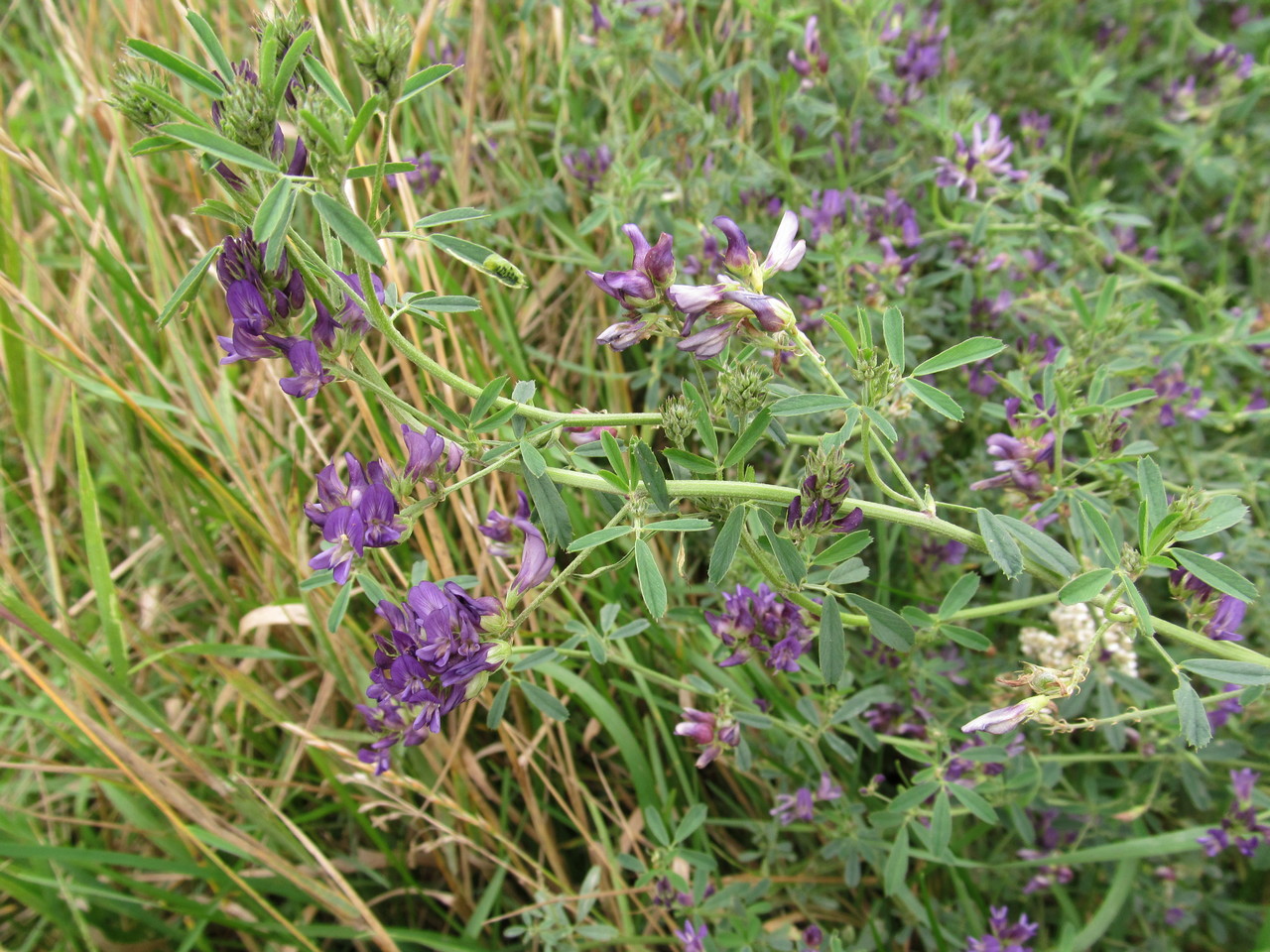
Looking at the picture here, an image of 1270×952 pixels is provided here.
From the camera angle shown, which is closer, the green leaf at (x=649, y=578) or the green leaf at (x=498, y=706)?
the green leaf at (x=649, y=578)

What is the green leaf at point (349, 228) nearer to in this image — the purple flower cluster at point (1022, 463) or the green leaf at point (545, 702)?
the green leaf at point (545, 702)

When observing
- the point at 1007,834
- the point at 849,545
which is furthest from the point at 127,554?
the point at 1007,834

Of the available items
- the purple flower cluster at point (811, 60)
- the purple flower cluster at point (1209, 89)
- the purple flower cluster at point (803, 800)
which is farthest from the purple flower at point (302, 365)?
the purple flower cluster at point (1209, 89)

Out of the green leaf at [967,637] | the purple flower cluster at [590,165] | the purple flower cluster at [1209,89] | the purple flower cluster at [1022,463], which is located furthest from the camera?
the purple flower cluster at [1209,89]

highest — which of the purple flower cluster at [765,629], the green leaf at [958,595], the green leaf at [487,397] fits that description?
the green leaf at [487,397]

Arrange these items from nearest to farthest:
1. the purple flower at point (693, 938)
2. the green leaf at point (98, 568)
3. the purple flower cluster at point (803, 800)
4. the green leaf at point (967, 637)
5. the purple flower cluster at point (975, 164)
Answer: the green leaf at point (967, 637) < the purple flower at point (693, 938) < the purple flower cluster at point (803, 800) < the green leaf at point (98, 568) < the purple flower cluster at point (975, 164)

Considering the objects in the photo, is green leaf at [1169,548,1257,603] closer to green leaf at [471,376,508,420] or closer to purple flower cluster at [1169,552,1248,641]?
purple flower cluster at [1169,552,1248,641]

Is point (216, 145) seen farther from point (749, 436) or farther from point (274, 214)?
point (749, 436)

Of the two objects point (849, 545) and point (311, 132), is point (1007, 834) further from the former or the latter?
point (311, 132)
